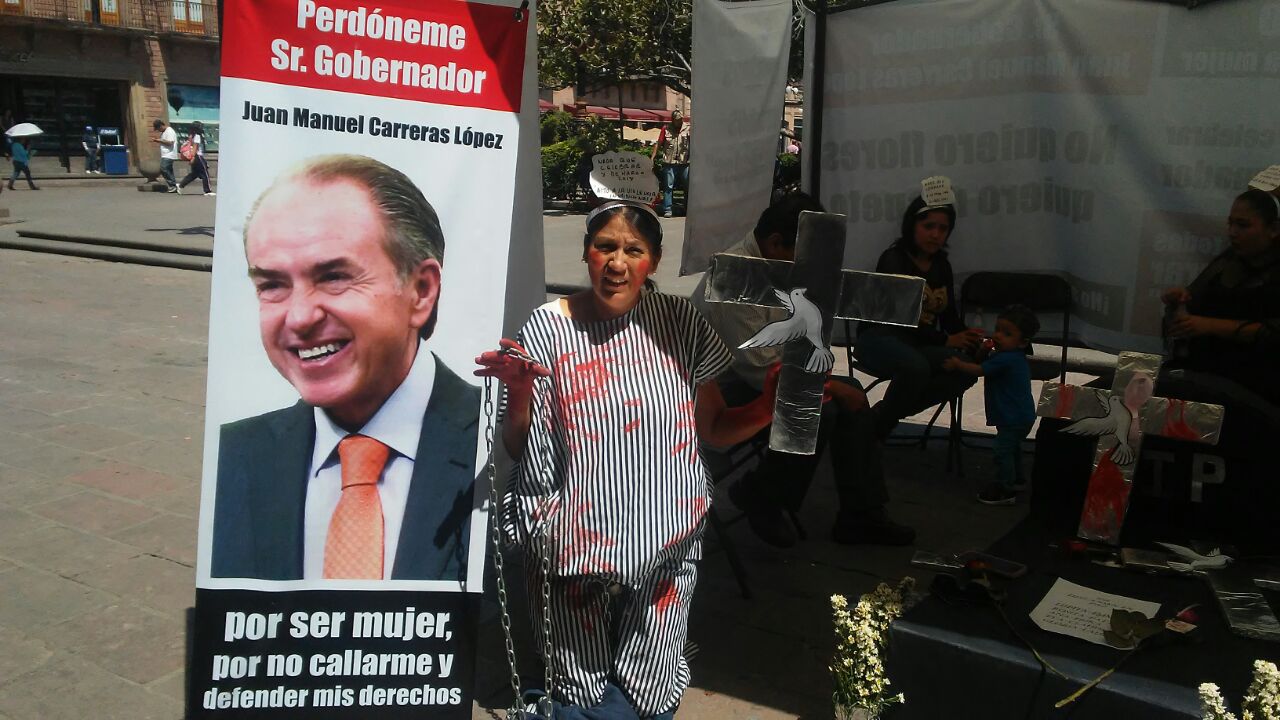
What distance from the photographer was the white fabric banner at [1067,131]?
14.0ft

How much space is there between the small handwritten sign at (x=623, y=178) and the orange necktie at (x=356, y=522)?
89 centimetres

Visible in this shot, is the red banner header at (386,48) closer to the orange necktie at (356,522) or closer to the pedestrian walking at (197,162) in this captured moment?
the orange necktie at (356,522)

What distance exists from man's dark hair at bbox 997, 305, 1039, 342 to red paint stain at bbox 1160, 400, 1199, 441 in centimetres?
144

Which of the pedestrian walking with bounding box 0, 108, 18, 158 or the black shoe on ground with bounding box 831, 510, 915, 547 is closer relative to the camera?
the black shoe on ground with bounding box 831, 510, 915, 547

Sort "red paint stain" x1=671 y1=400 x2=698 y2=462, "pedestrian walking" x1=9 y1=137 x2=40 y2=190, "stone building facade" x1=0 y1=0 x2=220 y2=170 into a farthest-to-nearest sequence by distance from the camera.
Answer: "stone building facade" x1=0 y1=0 x2=220 y2=170, "pedestrian walking" x1=9 y1=137 x2=40 y2=190, "red paint stain" x1=671 y1=400 x2=698 y2=462

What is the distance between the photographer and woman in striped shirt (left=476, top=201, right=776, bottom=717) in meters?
2.47

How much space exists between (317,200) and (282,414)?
548 mm

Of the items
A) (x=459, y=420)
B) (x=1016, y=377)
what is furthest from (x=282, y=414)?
(x=1016, y=377)

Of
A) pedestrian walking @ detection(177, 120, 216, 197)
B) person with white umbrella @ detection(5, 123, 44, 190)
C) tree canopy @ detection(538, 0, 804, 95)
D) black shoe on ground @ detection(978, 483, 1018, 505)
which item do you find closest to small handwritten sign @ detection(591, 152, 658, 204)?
black shoe on ground @ detection(978, 483, 1018, 505)

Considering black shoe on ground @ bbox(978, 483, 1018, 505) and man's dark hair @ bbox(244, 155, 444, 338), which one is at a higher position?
man's dark hair @ bbox(244, 155, 444, 338)

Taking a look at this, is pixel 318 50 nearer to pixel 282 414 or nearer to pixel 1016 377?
pixel 282 414

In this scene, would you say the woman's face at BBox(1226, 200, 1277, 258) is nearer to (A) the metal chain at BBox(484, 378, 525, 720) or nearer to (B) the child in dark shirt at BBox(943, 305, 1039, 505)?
Answer: (B) the child in dark shirt at BBox(943, 305, 1039, 505)

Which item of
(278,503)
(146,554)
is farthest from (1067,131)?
(146,554)

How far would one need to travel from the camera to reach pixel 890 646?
8.53 feet
